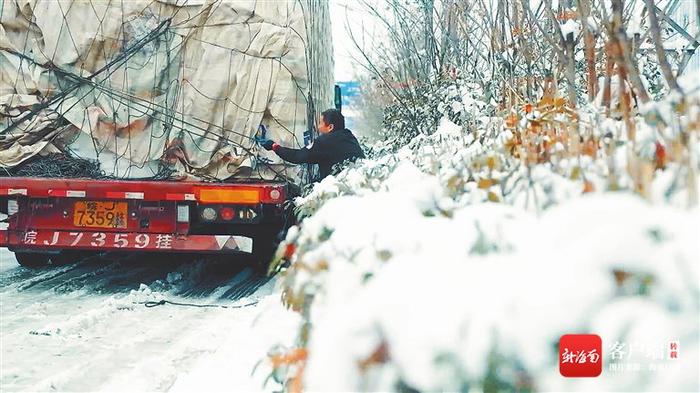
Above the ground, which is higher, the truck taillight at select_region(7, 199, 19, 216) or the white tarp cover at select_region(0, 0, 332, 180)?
the white tarp cover at select_region(0, 0, 332, 180)

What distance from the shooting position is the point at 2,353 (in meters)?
4.32

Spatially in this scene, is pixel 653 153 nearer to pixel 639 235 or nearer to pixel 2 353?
pixel 639 235

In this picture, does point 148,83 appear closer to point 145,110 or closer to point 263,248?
point 145,110

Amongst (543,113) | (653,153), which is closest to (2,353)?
(543,113)

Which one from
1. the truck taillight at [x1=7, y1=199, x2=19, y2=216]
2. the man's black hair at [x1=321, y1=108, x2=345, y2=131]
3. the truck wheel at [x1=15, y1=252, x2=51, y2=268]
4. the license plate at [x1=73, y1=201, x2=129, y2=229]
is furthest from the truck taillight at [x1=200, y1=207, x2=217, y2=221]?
the truck wheel at [x1=15, y1=252, x2=51, y2=268]

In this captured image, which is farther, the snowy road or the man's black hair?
the man's black hair

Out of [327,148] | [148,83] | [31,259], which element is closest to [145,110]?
[148,83]

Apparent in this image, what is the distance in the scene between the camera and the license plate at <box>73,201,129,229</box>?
604 cm

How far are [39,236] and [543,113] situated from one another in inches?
166

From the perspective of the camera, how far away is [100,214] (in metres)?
6.05

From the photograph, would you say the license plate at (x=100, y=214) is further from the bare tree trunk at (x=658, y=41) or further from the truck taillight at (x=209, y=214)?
the bare tree trunk at (x=658, y=41)

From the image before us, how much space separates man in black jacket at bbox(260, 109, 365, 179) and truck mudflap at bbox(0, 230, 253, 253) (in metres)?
0.83

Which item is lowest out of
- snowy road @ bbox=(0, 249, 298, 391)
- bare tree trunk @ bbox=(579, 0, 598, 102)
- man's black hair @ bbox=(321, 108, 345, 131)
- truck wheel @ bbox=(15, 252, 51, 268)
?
snowy road @ bbox=(0, 249, 298, 391)

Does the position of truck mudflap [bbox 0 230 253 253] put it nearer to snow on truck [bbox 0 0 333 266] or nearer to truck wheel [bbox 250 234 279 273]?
snow on truck [bbox 0 0 333 266]
